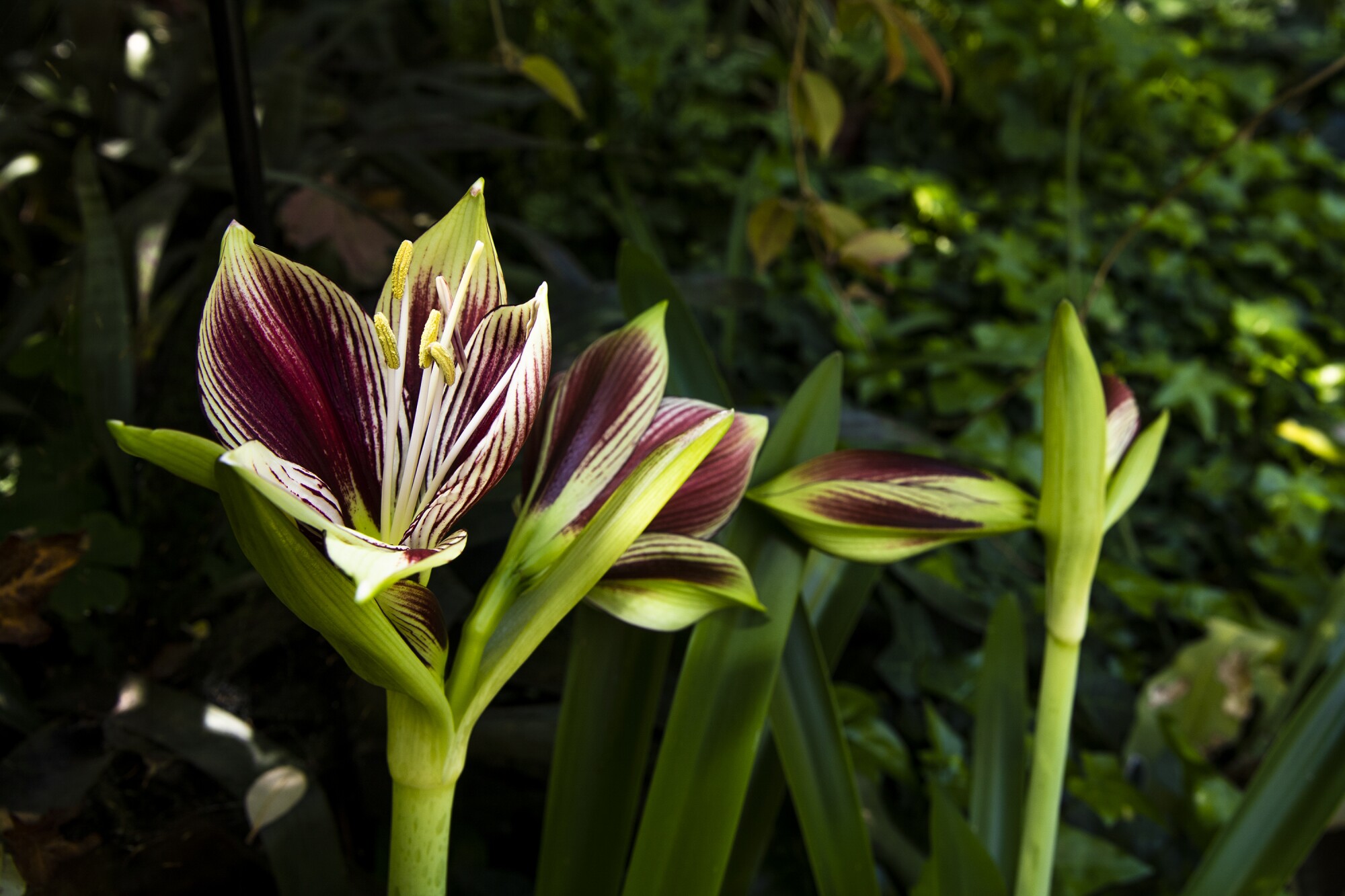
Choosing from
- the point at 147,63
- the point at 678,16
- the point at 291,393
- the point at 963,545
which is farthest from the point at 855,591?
the point at 147,63

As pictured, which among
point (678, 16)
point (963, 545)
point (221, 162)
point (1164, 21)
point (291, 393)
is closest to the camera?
point (291, 393)

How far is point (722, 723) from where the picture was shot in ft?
1.43

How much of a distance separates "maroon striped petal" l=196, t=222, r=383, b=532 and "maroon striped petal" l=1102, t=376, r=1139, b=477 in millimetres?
338

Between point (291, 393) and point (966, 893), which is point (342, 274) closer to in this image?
point (291, 393)

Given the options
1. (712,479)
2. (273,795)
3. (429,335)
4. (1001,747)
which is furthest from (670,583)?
(1001,747)

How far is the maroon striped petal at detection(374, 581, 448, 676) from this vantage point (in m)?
0.28

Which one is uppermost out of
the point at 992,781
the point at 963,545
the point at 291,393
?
the point at 291,393

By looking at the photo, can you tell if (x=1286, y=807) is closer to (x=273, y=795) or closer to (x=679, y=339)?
(x=679, y=339)

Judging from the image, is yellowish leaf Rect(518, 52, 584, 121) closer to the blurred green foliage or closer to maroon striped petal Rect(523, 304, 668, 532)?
the blurred green foliage

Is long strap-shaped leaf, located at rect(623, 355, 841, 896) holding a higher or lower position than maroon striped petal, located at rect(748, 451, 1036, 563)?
lower

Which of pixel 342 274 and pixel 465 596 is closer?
pixel 465 596

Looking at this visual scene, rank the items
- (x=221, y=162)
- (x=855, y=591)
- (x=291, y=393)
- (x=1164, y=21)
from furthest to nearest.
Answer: (x=1164, y=21) → (x=221, y=162) → (x=855, y=591) → (x=291, y=393)

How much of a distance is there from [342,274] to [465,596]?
0.32 m

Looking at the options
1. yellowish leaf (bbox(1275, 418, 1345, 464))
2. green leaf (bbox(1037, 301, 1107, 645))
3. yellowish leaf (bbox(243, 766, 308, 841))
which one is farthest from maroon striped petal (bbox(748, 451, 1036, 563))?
yellowish leaf (bbox(1275, 418, 1345, 464))
